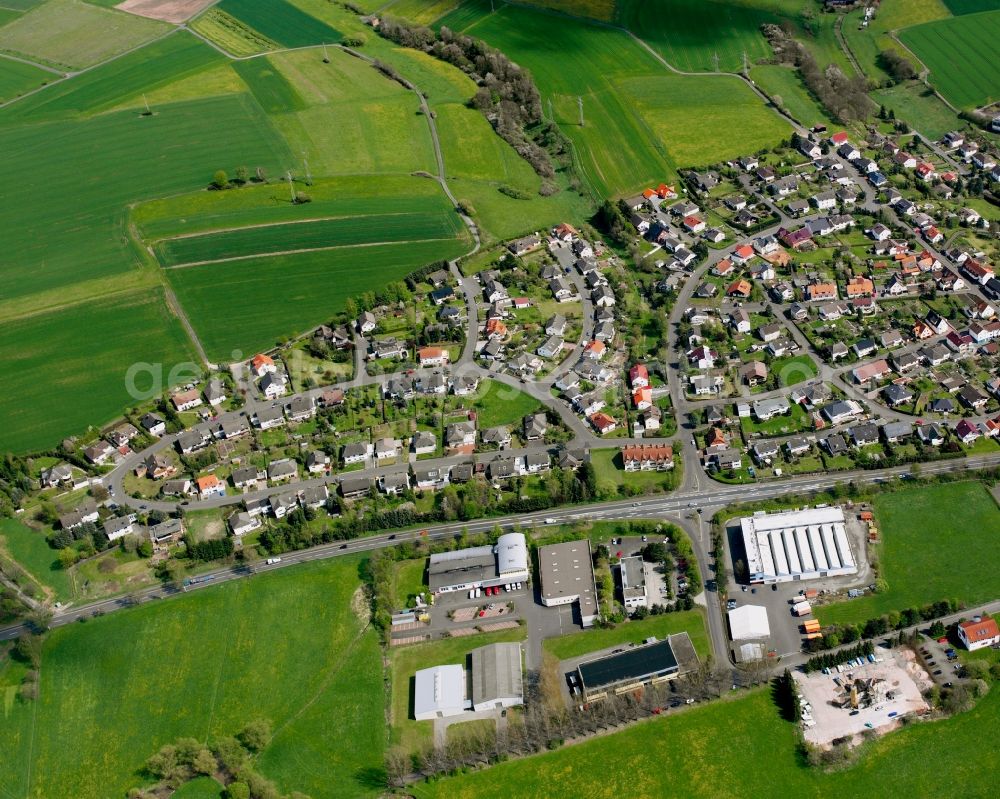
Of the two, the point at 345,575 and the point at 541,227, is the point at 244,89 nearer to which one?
the point at 541,227

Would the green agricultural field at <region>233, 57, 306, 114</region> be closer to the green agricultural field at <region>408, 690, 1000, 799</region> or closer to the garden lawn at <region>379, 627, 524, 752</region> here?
the garden lawn at <region>379, 627, 524, 752</region>

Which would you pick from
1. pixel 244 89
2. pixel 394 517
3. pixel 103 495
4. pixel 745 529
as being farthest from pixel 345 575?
pixel 244 89

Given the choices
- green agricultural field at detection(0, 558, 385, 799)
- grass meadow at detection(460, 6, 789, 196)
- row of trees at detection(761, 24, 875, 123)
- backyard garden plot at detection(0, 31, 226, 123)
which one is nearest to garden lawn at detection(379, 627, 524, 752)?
green agricultural field at detection(0, 558, 385, 799)

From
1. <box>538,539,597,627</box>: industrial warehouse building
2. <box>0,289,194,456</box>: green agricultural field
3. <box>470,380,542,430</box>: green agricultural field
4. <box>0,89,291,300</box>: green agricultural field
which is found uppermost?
<box>0,89,291,300</box>: green agricultural field

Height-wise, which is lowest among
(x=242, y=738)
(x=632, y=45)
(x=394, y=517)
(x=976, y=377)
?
(x=242, y=738)

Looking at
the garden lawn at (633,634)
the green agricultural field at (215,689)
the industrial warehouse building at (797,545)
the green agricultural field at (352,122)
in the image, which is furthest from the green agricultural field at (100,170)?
the industrial warehouse building at (797,545)

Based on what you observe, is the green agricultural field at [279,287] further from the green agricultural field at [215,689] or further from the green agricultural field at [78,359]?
the green agricultural field at [215,689]
